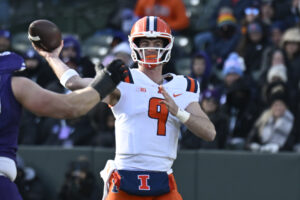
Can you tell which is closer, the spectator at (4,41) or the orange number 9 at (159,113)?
the orange number 9 at (159,113)

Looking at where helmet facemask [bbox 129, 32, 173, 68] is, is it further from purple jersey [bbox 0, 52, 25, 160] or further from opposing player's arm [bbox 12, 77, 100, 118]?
purple jersey [bbox 0, 52, 25, 160]

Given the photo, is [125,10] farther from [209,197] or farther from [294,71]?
[209,197]

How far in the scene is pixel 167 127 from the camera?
17.0 ft

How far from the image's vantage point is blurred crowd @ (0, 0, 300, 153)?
8531 millimetres

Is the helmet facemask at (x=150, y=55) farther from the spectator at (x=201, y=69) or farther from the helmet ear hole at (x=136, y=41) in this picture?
the spectator at (x=201, y=69)

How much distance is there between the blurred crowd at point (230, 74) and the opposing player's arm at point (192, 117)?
3.19 meters

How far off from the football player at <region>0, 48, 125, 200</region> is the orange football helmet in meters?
0.87

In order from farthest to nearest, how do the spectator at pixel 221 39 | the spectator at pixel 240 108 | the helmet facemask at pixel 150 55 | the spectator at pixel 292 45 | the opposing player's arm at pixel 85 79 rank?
the spectator at pixel 221 39, the spectator at pixel 292 45, the spectator at pixel 240 108, the helmet facemask at pixel 150 55, the opposing player's arm at pixel 85 79

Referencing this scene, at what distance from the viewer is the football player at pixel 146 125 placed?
5023 mm

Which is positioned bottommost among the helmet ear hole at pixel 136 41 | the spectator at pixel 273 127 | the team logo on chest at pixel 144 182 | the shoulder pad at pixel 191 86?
the spectator at pixel 273 127

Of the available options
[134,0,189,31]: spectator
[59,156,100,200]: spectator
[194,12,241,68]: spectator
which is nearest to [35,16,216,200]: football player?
[59,156,100,200]: spectator

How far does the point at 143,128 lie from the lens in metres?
5.10

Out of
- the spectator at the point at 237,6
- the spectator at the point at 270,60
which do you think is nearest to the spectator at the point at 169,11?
the spectator at the point at 237,6

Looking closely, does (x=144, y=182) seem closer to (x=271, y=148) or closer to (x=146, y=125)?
(x=146, y=125)
